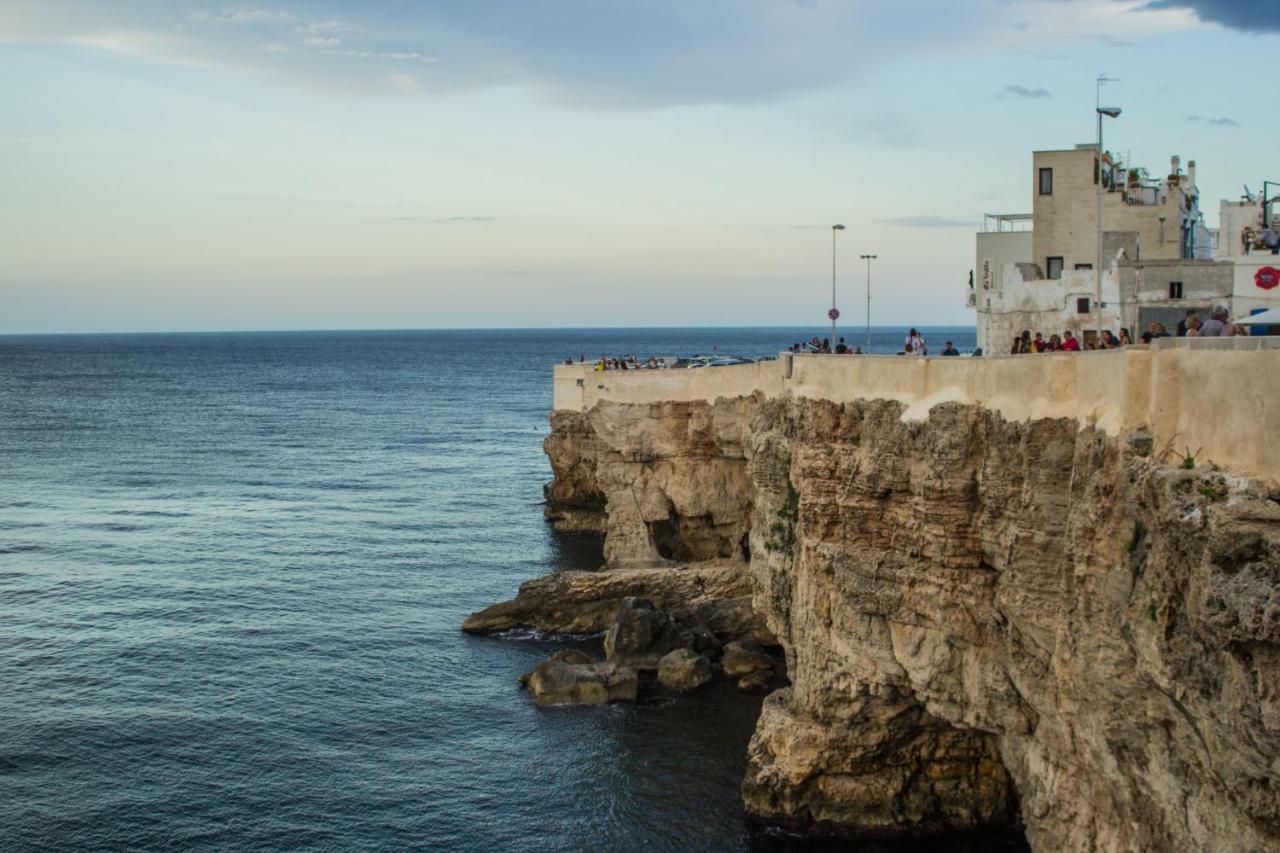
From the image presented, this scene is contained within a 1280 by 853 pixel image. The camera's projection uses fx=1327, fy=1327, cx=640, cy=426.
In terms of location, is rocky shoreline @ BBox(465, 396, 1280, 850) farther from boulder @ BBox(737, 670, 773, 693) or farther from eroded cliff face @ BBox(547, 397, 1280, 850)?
boulder @ BBox(737, 670, 773, 693)

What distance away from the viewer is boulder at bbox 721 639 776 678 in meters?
43.6

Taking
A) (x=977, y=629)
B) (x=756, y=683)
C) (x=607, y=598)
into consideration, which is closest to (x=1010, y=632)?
(x=977, y=629)

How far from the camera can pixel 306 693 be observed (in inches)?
1695

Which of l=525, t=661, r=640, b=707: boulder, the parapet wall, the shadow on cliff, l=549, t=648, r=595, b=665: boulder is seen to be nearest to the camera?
the parapet wall

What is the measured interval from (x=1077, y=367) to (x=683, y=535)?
3489cm

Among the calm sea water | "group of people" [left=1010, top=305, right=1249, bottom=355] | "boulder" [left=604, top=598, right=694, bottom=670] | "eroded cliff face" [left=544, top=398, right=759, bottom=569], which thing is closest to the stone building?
"group of people" [left=1010, top=305, right=1249, bottom=355]

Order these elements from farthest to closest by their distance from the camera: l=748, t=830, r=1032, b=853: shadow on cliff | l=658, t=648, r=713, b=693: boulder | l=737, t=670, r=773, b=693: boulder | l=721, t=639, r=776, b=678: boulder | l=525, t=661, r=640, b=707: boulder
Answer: l=721, t=639, r=776, b=678: boulder
l=658, t=648, r=713, b=693: boulder
l=737, t=670, r=773, b=693: boulder
l=525, t=661, r=640, b=707: boulder
l=748, t=830, r=1032, b=853: shadow on cliff

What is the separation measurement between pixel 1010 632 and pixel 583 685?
63.5 ft

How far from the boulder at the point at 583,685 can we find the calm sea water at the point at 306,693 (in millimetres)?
577

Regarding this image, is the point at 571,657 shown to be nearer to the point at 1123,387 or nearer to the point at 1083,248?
the point at 1083,248

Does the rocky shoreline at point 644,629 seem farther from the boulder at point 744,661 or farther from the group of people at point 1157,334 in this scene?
the group of people at point 1157,334

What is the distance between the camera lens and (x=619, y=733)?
39.4 m

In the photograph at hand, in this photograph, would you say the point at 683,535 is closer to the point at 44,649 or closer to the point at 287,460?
the point at 44,649

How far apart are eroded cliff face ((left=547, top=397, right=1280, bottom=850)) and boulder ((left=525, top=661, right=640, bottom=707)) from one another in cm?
551
